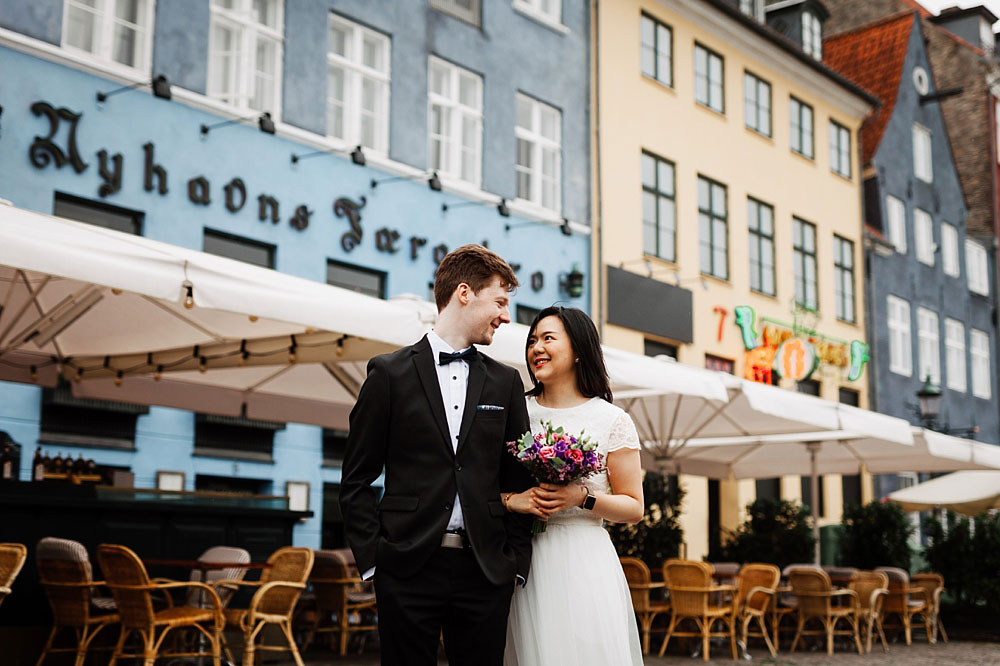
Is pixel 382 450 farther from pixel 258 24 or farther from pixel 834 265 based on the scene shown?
pixel 834 265

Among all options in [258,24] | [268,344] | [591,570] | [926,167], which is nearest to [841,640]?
[268,344]

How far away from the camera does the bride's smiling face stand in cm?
445

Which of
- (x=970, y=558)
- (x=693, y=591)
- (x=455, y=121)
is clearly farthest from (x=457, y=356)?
(x=970, y=558)

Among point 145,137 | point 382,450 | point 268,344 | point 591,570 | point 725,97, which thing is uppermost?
point 725,97

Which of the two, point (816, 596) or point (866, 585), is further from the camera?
point (866, 585)

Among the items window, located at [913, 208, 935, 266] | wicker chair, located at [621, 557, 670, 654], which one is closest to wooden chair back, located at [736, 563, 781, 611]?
wicker chair, located at [621, 557, 670, 654]

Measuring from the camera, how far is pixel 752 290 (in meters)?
25.0

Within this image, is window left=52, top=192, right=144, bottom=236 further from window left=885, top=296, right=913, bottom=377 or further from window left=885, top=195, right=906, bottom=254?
window left=885, top=195, right=906, bottom=254

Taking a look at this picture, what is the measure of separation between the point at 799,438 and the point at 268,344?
331 inches

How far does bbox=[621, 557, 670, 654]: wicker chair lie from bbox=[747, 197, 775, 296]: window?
13.9 meters

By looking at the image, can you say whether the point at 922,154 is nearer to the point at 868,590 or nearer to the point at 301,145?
the point at 868,590

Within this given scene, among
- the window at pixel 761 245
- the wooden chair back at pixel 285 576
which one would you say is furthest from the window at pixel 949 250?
the wooden chair back at pixel 285 576

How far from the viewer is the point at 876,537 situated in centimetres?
1939

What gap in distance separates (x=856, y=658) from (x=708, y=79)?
1398cm
